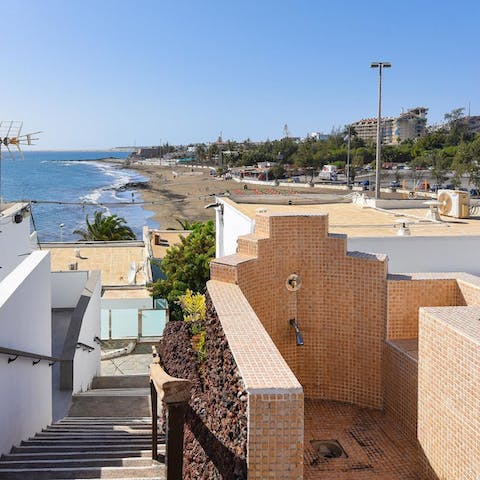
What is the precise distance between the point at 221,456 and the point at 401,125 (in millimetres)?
174959

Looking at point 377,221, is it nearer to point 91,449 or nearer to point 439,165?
point 91,449

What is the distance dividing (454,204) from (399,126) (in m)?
166

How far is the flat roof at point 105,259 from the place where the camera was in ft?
72.3

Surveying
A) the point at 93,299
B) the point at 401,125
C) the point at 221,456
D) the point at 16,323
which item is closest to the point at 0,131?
the point at 93,299

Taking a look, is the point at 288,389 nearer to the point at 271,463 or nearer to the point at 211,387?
the point at 271,463

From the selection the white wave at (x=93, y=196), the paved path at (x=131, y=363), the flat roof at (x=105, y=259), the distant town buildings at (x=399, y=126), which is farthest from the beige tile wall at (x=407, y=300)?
the distant town buildings at (x=399, y=126)

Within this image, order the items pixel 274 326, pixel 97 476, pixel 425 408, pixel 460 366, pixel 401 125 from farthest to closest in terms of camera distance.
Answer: pixel 401 125 → pixel 274 326 → pixel 425 408 → pixel 97 476 → pixel 460 366

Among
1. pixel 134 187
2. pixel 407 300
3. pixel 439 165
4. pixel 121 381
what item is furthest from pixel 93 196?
pixel 407 300

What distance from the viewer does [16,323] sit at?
678 cm

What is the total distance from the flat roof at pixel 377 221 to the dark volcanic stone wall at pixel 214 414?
11.4 ft

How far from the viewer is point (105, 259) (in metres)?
24.8

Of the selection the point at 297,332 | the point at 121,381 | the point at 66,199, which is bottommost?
the point at 66,199

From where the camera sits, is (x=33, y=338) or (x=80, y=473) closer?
(x=80, y=473)

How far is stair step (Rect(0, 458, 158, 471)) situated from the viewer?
17.7 ft
